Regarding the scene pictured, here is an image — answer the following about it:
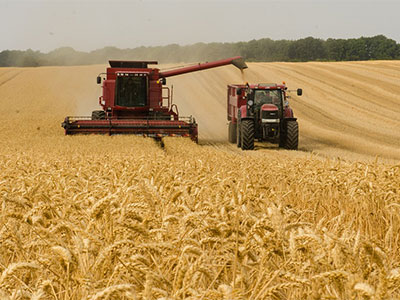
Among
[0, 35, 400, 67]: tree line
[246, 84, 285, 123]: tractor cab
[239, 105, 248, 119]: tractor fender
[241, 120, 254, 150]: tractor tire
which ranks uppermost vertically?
[0, 35, 400, 67]: tree line

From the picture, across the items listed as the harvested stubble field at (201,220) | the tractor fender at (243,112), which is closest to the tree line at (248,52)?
the harvested stubble field at (201,220)

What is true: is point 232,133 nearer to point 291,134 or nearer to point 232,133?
point 232,133

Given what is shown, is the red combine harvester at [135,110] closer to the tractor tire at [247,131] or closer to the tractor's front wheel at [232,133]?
the tractor tire at [247,131]

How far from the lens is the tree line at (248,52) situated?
70750 millimetres

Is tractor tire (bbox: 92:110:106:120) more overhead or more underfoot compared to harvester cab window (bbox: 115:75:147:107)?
more underfoot

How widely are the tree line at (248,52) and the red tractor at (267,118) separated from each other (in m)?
50.5

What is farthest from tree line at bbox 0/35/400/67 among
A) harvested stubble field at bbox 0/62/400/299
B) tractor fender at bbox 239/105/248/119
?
tractor fender at bbox 239/105/248/119

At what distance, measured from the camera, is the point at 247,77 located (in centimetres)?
4084

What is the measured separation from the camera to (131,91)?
20.7 metres

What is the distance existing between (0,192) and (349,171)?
16.3ft

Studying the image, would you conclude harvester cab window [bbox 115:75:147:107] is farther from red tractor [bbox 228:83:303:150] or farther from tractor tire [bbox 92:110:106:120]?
red tractor [bbox 228:83:303:150]

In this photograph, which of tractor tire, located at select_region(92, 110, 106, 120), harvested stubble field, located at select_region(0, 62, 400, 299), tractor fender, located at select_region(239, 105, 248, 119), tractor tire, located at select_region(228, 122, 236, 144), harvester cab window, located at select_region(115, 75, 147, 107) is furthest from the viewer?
tractor tire, located at select_region(228, 122, 236, 144)

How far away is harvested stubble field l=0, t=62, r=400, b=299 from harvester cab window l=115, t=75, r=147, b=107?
324 centimetres

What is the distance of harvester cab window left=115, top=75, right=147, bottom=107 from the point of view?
20.6 metres
